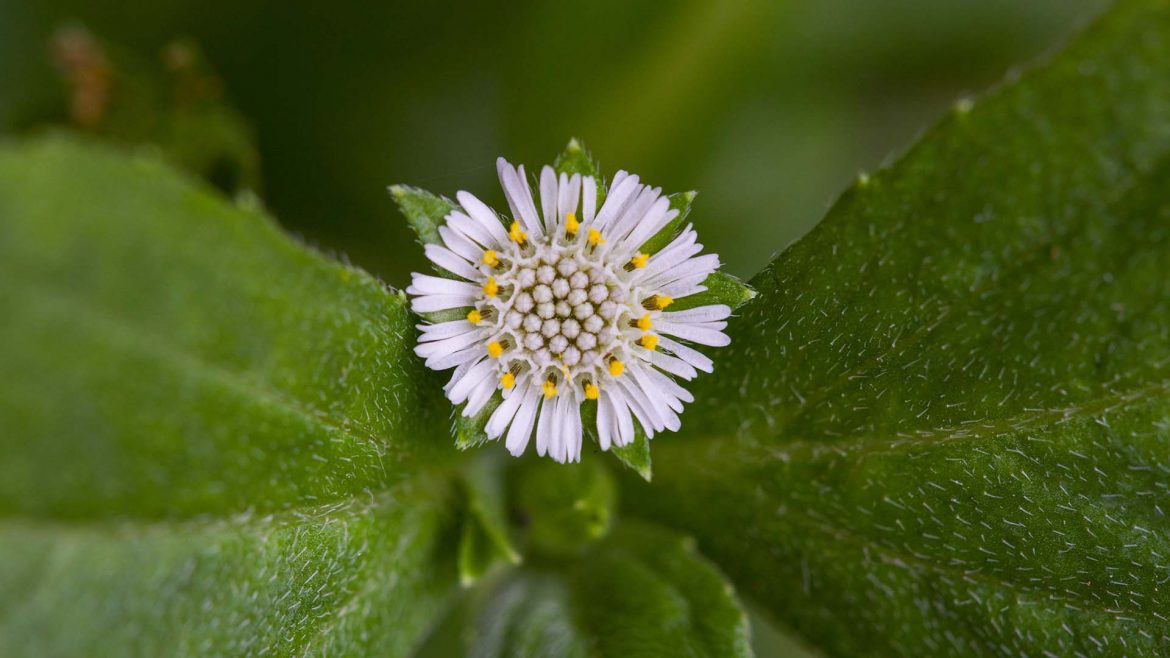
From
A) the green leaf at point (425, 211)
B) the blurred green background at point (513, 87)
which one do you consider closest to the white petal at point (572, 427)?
the green leaf at point (425, 211)

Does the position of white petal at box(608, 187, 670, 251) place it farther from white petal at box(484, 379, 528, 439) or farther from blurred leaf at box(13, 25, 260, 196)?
blurred leaf at box(13, 25, 260, 196)

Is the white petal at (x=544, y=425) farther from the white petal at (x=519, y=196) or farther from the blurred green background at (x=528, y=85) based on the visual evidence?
the blurred green background at (x=528, y=85)

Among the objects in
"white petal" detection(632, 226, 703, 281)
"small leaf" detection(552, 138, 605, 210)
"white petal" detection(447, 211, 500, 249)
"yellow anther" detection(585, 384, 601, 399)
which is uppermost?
"small leaf" detection(552, 138, 605, 210)

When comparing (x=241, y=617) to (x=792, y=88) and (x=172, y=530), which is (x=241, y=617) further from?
(x=792, y=88)

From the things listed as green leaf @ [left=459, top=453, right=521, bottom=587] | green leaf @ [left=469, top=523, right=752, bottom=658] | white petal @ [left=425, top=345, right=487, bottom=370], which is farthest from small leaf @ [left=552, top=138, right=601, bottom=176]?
green leaf @ [left=469, top=523, right=752, bottom=658]

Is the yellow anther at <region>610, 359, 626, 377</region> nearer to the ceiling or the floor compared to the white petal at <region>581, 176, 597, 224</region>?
nearer to the floor
